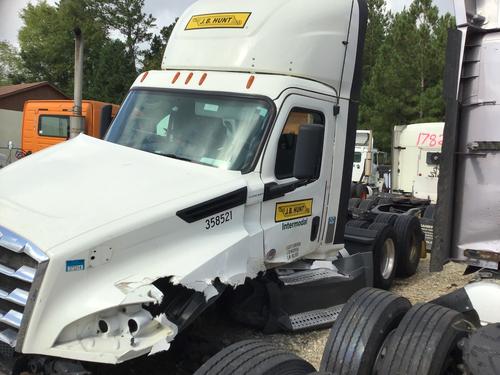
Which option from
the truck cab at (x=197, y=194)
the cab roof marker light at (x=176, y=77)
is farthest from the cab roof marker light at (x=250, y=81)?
the cab roof marker light at (x=176, y=77)

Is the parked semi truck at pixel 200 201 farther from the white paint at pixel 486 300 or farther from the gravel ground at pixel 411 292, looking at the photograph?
the white paint at pixel 486 300

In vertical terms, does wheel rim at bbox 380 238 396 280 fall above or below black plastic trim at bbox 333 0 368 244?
below

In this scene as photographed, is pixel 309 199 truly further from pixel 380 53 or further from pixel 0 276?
pixel 380 53

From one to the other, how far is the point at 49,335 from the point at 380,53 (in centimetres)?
→ 2980

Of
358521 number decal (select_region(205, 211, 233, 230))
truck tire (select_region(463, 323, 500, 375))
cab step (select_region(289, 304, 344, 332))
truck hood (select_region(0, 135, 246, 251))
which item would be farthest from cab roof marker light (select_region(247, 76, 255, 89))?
truck tire (select_region(463, 323, 500, 375))

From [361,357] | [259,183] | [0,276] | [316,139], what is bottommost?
[361,357]

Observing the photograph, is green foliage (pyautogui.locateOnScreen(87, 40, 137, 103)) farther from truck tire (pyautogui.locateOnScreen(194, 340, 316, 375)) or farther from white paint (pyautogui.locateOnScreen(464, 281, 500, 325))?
white paint (pyautogui.locateOnScreen(464, 281, 500, 325))

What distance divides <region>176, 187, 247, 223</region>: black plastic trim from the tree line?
12599 mm

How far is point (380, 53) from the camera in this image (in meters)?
30.3

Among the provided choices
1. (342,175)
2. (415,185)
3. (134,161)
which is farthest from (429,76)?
(134,161)

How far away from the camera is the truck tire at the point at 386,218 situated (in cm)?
810

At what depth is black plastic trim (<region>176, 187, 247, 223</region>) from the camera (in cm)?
400

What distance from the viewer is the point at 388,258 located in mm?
7551

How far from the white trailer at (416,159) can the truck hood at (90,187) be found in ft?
35.7
